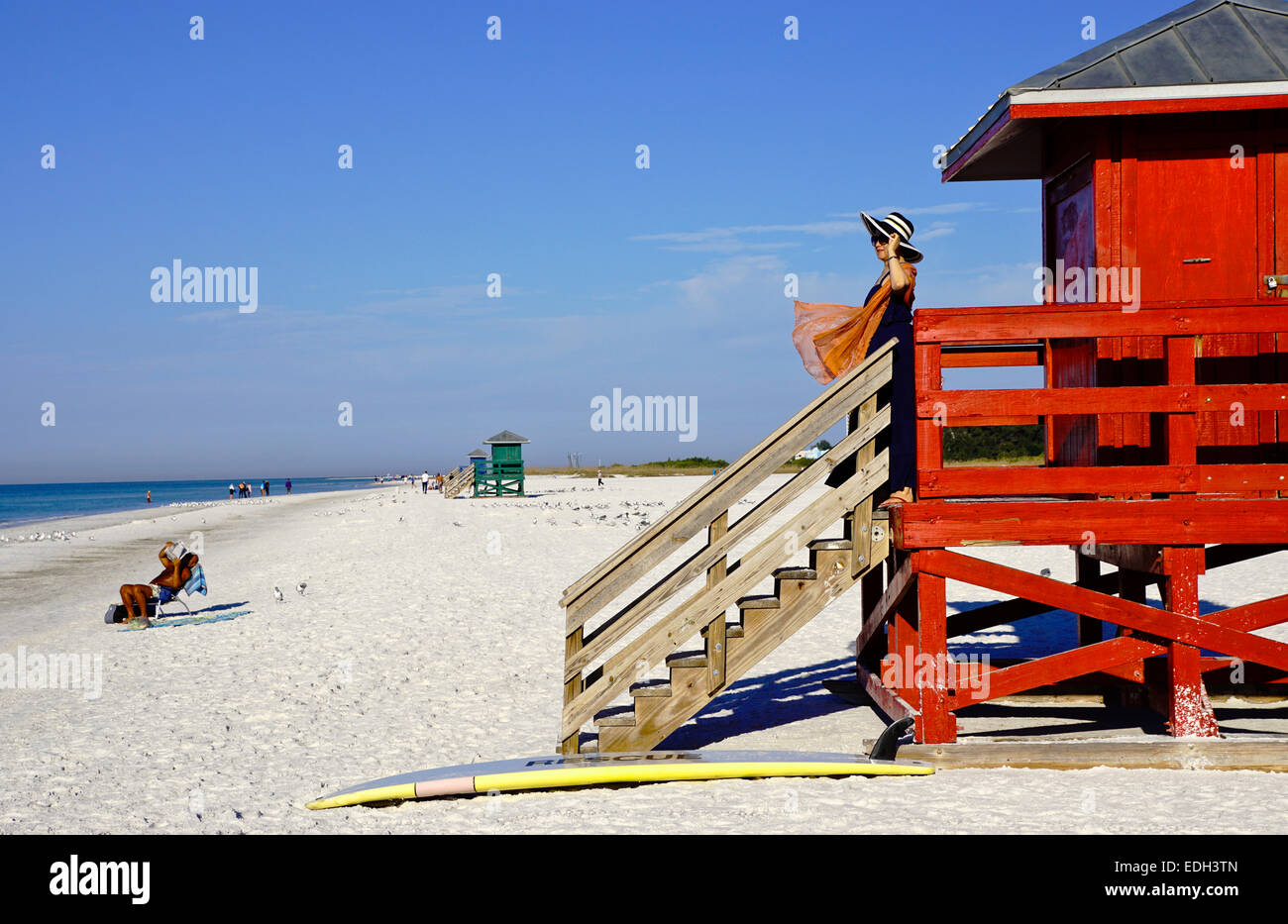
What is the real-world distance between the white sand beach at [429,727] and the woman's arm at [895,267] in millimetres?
3168

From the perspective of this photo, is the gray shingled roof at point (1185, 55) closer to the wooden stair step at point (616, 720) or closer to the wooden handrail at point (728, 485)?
the wooden handrail at point (728, 485)

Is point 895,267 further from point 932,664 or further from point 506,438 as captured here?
point 506,438

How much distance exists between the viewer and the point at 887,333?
21.5 feet

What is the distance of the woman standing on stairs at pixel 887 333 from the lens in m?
6.24

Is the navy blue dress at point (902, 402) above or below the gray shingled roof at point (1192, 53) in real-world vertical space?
below

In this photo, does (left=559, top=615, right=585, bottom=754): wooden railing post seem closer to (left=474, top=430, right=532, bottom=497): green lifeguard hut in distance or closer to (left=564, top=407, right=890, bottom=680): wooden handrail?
(left=564, top=407, right=890, bottom=680): wooden handrail

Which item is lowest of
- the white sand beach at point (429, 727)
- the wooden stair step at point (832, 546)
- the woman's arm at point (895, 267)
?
the white sand beach at point (429, 727)

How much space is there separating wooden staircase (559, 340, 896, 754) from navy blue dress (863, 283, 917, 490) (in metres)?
0.09

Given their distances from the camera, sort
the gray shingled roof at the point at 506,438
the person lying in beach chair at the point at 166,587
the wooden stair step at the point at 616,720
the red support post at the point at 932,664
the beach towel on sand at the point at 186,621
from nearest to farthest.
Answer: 1. the red support post at the point at 932,664
2. the wooden stair step at the point at 616,720
3. the beach towel on sand at the point at 186,621
4. the person lying in beach chair at the point at 166,587
5. the gray shingled roof at the point at 506,438

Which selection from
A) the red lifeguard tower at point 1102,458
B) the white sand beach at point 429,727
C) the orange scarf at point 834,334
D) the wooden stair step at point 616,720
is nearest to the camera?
the white sand beach at point 429,727

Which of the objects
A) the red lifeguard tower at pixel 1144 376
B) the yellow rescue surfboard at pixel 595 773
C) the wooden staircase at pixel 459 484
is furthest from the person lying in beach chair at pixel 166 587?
the wooden staircase at pixel 459 484

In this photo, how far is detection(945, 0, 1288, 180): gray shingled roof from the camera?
6227 millimetres
